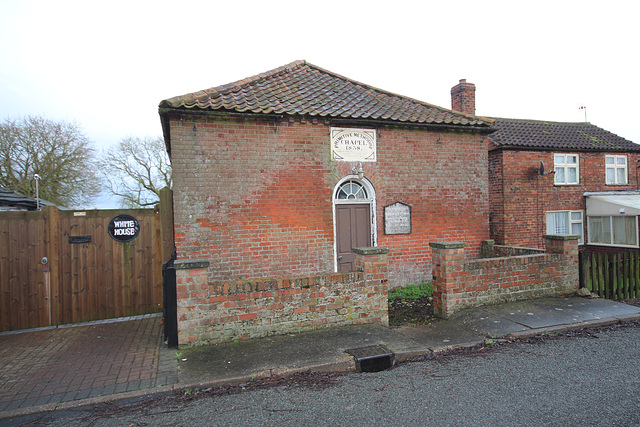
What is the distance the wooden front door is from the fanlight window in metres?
0.19

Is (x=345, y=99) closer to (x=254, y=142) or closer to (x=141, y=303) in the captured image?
(x=254, y=142)

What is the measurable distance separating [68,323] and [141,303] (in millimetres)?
1201

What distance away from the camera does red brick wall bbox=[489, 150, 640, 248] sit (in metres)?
12.4

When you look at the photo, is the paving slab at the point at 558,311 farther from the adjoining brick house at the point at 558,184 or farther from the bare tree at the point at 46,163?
the bare tree at the point at 46,163

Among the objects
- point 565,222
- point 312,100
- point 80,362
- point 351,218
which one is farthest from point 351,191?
point 565,222

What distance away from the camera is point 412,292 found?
801cm

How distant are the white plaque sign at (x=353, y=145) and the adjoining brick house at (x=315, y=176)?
25mm

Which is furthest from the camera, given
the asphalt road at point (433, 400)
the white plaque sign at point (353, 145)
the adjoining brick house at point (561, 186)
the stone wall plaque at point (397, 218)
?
the adjoining brick house at point (561, 186)

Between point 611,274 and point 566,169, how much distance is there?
23.6 feet

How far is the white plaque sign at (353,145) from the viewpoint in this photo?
7949 millimetres

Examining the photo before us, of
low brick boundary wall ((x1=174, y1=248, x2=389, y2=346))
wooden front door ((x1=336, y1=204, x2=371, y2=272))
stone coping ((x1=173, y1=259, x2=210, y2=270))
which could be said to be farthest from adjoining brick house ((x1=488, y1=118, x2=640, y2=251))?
stone coping ((x1=173, y1=259, x2=210, y2=270))

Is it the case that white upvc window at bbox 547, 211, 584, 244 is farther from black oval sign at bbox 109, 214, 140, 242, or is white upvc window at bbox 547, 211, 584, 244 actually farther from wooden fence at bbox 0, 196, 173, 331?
black oval sign at bbox 109, 214, 140, 242

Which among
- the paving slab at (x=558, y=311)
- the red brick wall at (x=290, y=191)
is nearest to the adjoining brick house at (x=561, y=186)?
the red brick wall at (x=290, y=191)

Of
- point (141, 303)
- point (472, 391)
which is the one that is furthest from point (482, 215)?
point (141, 303)
